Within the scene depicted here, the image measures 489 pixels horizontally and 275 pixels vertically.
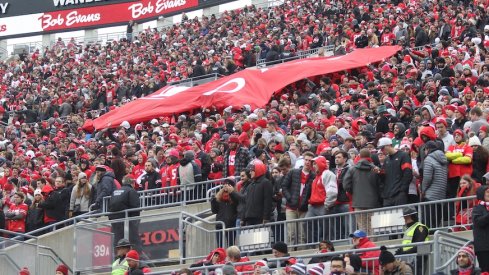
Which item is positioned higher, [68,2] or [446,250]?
[68,2]

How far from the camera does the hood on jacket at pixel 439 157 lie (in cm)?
1691

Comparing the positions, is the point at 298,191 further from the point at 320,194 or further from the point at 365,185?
the point at 365,185

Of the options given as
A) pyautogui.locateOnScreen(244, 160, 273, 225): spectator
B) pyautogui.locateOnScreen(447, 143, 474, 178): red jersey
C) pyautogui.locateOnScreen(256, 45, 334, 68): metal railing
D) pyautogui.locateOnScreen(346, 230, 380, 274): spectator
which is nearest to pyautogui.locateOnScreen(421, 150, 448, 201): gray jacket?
pyautogui.locateOnScreen(447, 143, 474, 178): red jersey

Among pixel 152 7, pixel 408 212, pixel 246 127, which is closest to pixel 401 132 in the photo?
pixel 408 212

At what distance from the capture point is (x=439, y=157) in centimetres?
1694

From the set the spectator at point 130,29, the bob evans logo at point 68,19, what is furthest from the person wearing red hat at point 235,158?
the bob evans logo at point 68,19

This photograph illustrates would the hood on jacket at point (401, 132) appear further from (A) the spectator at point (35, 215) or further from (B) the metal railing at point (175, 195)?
(A) the spectator at point (35, 215)

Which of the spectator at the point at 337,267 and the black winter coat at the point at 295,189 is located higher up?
the black winter coat at the point at 295,189

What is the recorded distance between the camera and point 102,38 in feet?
163

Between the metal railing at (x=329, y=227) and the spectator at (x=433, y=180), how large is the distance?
1 centimetres

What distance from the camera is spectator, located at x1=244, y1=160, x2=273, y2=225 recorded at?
60.4 feet

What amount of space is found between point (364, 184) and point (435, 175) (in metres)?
1.02

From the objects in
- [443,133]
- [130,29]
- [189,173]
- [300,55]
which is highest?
[130,29]

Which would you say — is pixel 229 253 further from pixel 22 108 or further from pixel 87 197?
pixel 22 108
